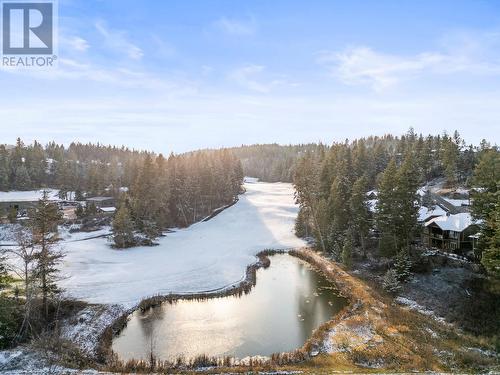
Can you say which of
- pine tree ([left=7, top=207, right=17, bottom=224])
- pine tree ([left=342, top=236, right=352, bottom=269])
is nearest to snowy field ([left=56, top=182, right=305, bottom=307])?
pine tree ([left=342, top=236, right=352, bottom=269])

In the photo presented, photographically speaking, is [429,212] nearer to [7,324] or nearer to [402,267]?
[402,267]

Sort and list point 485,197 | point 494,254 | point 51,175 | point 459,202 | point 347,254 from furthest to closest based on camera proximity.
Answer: point 51,175 → point 459,202 → point 347,254 → point 485,197 → point 494,254

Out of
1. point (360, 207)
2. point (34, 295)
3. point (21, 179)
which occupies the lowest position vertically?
point (34, 295)

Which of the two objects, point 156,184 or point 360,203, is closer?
point 360,203

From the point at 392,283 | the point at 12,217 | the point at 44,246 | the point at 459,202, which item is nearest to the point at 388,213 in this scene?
the point at 392,283

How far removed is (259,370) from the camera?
2209 cm

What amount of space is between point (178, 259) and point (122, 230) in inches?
426

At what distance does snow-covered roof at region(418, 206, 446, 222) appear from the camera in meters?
51.3

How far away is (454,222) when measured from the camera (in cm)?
4578

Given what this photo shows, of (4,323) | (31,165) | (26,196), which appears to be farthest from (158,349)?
(31,165)

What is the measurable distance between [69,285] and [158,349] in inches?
628

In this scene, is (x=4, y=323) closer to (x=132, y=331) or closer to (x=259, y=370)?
(x=132, y=331)

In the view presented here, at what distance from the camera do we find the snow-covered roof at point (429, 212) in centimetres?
5129

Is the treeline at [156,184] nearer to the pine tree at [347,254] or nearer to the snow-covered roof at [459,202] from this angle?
the pine tree at [347,254]
